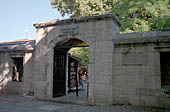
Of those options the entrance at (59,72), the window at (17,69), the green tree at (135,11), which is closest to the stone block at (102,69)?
the entrance at (59,72)

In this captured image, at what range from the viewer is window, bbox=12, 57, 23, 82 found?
10633mm

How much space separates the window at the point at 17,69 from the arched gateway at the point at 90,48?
2.48m

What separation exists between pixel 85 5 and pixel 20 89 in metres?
11.0

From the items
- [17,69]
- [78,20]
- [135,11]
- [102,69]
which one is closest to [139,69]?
[102,69]

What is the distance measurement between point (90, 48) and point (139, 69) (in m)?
2.46

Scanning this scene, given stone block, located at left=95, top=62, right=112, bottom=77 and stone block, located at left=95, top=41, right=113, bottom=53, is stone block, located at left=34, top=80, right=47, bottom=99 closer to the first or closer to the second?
stone block, located at left=95, top=62, right=112, bottom=77

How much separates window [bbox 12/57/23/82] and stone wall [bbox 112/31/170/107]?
22.5 ft

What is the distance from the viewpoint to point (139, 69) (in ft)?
22.2

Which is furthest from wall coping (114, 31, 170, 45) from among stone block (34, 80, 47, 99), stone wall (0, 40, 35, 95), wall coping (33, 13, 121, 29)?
stone wall (0, 40, 35, 95)

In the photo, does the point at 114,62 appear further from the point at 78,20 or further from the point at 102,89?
the point at 78,20

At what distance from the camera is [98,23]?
24.9 feet

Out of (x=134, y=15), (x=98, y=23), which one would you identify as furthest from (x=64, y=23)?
(x=134, y=15)

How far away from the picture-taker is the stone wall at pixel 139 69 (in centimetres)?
645

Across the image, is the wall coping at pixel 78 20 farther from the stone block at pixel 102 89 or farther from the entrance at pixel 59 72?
the stone block at pixel 102 89
